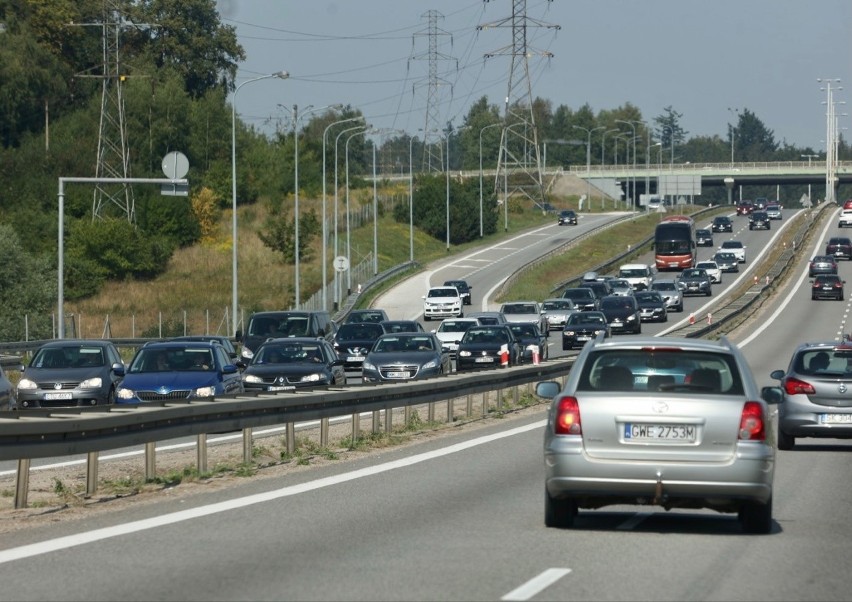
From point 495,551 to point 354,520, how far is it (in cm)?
223

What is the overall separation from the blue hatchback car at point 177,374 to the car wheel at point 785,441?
27.5ft

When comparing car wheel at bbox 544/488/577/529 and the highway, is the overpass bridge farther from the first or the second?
car wheel at bbox 544/488/577/529

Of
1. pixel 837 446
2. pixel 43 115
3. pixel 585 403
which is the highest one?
pixel 43 115

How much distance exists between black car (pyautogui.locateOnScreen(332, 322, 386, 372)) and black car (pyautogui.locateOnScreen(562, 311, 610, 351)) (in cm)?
1377

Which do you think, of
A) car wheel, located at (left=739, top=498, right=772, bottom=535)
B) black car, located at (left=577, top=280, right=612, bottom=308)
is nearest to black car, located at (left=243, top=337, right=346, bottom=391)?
car wheel, located at (left=739, top=498, right=772, bottom=535)

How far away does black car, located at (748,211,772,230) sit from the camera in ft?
418

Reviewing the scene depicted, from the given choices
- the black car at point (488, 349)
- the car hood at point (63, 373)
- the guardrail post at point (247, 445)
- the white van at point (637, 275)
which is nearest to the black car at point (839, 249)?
the white van at point (637, 275)

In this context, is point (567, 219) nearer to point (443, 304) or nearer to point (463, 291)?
point (463, 291)

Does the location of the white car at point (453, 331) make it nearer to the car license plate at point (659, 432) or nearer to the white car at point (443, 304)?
the white car at point (443, 304)

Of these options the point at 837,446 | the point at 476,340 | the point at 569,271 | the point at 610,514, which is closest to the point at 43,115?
the point at 569,271

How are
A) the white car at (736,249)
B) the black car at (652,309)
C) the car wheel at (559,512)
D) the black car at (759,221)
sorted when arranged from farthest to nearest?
the black car at (759,221)
the white car at (736,249)
the black car at (652,309)
the car wheel at (559,512)

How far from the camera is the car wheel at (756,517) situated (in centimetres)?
1248

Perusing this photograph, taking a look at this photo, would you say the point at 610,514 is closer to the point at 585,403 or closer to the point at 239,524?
the point at 585,403

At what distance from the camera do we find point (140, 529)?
12859 millimetres
